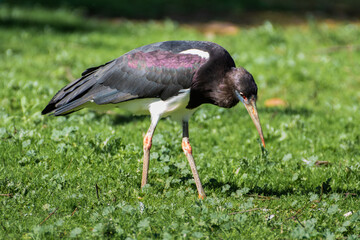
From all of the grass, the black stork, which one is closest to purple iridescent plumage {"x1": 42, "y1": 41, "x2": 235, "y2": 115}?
the black stork

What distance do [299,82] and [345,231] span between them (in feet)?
17.7

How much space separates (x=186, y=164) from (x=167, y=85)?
39.6 inches

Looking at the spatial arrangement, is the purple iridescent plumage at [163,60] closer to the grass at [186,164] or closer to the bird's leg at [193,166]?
the bird's leg at [193,166]

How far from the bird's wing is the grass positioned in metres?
0.57

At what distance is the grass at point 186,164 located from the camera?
4.34 m

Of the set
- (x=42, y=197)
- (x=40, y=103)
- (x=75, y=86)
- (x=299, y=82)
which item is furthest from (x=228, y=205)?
(x=299, y=82)

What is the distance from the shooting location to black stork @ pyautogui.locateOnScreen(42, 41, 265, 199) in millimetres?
5199

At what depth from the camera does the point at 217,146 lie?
6.45 m

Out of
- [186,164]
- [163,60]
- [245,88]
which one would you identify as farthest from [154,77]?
[186,164]

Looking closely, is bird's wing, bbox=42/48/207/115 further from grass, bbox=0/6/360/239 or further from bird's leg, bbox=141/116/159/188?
grass, bbox=0/6/360/239

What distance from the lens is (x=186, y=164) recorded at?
5.86m

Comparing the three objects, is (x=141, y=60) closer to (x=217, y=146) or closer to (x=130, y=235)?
(x=217, y=146)

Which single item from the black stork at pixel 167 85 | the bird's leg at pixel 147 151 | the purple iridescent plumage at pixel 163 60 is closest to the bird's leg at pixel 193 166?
the black stork at pixel 167 85

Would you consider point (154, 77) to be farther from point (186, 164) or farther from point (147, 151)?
point (186, 164)
